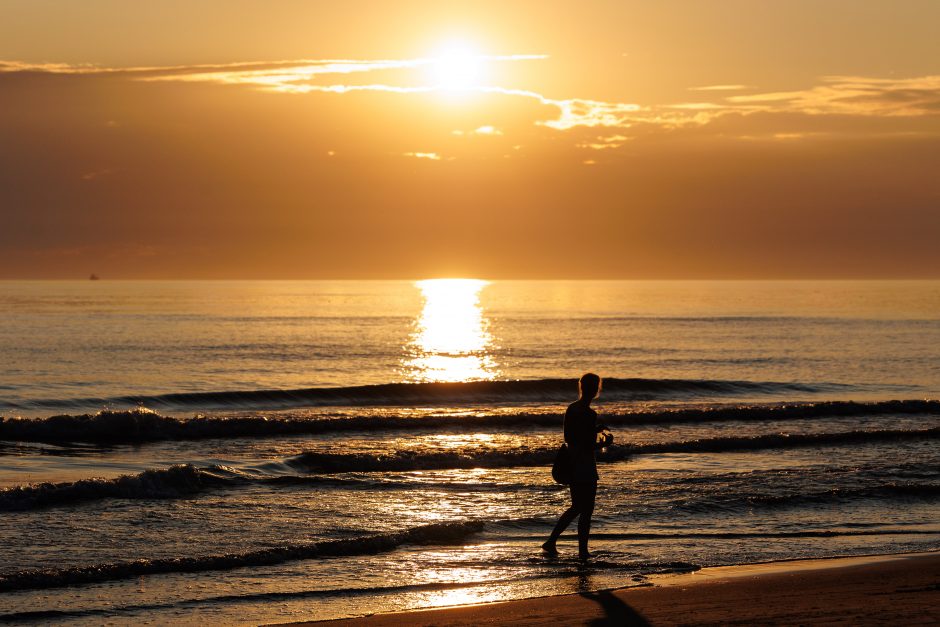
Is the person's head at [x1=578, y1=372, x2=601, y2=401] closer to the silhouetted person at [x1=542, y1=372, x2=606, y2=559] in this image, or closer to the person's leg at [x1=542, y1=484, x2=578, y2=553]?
the silhouetted person at [x1=542, y1=372, x2=606, y2=559]

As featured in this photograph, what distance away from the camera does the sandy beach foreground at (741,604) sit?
929 centimetres

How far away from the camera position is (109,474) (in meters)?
19.9

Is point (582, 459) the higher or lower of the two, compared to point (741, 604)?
higher

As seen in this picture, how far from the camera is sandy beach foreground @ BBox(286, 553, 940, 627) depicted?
929cm

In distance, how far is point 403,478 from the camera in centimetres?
1873

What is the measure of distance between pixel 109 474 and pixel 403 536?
8729mm

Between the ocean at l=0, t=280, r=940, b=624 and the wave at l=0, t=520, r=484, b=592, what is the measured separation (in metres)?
0.03

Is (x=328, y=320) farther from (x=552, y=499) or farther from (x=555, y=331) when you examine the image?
(x=552, y=499)

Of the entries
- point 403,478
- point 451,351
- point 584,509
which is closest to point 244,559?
point 584,509

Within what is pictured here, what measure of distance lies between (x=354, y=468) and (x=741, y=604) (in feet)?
40.3

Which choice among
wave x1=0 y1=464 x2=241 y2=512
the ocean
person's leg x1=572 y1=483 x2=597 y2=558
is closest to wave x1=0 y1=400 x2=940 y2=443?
the ocean

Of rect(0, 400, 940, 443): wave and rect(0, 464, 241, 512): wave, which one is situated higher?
rect(0, 400, 940, 443): wave

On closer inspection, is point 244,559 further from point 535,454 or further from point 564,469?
point 535,454

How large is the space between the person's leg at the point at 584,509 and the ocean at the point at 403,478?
283 mm
